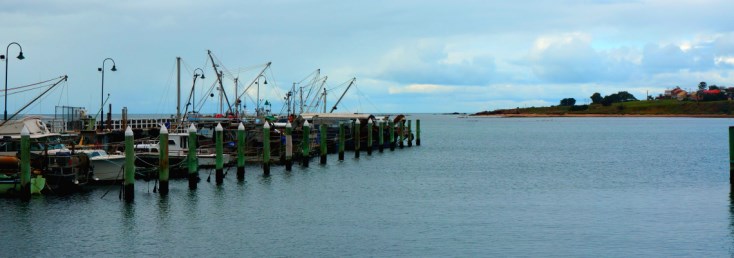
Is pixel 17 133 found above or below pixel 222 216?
above

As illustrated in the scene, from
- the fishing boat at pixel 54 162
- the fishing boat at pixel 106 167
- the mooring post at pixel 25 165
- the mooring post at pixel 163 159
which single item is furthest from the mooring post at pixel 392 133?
the mooring post at pixel 25 165

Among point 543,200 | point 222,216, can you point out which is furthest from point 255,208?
point 543,200

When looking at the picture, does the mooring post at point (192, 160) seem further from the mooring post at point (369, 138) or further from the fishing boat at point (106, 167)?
the mooring post at point (369, 138)

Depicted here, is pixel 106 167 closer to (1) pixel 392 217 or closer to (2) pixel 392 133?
(1) pixel 392 217

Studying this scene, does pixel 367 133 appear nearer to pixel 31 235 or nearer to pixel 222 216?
pixel 222 216

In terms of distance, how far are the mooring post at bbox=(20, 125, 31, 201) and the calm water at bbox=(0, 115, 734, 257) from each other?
0.65m

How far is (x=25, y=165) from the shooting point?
42.1 metres

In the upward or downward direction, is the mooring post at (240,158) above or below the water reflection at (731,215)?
above

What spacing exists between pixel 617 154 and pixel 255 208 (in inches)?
2301

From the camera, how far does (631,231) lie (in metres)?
37.8

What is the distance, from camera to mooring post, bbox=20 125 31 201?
41906 mm

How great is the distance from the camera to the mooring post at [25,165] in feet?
137

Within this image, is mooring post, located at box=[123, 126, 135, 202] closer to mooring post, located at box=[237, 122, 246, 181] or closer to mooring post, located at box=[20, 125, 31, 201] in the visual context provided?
mooring post, located at box=[20, 125, 31, 201]

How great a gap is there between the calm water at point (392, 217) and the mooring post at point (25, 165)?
2.14 feet
